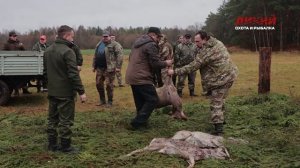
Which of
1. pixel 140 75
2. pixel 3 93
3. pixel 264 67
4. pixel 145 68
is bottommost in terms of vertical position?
pixel 3 93

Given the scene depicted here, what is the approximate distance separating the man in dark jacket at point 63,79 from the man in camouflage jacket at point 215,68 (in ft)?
7.56

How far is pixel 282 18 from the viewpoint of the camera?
50.4m

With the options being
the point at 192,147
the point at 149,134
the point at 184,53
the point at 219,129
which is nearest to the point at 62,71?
the point at 149,134

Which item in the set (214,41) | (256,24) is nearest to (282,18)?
(256,24)

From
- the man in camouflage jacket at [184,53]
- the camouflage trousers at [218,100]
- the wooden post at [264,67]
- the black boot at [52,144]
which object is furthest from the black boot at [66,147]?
the wooden post at [264,67]

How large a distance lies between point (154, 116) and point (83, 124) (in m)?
1.70

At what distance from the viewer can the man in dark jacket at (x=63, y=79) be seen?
6531 millimetres

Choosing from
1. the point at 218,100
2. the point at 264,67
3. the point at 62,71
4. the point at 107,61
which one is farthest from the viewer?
the point at 264,67

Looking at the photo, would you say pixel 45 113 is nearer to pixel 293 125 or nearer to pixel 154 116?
pixel 154 116

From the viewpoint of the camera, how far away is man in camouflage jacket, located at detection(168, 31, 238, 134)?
7793 mm

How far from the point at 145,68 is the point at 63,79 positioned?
6.42ft

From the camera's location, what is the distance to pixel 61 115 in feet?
21.9

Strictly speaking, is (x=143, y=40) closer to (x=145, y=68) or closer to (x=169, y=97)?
(x=145, y=68)

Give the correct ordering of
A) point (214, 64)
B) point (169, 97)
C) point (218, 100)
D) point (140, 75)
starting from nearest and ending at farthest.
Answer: point (214, 64) → point (218, 100) → point (140, 75) → point (169, 97)
